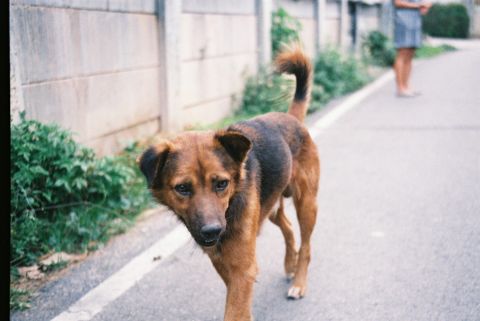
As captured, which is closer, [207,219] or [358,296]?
[207,219]

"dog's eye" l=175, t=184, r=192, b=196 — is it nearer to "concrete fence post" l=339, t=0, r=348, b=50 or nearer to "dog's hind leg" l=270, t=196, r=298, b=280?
"dog's hind leg" l=270, t=196, r=298, b=280

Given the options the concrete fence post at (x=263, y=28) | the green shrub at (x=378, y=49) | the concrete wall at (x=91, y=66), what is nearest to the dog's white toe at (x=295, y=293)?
the concrete wall at (x=91, y=66)

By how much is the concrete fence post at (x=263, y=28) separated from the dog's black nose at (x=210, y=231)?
313 inches

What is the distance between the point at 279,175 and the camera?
12.6 ft

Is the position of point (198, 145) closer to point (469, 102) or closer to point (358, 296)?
point (358, 296)

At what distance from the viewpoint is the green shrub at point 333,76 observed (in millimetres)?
11503

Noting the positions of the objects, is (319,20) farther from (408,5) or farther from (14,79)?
(14,79)

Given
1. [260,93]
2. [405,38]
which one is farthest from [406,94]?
[260,93]

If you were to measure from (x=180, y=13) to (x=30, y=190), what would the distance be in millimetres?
4009

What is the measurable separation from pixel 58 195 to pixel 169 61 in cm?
311

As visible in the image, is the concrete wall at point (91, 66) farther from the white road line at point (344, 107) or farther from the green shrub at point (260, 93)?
the white road line at point (344, 107)

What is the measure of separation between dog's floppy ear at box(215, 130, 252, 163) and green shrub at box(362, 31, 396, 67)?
14624mm

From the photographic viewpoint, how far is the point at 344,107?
10.8 m
